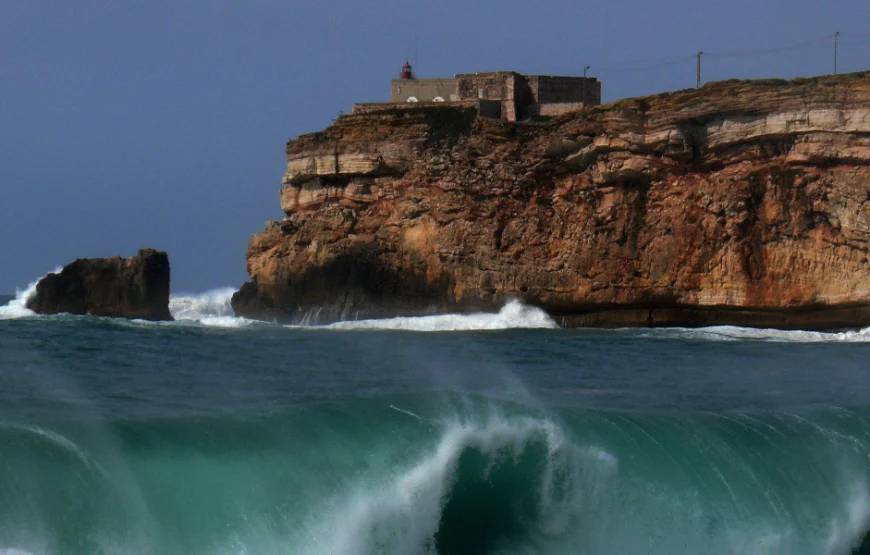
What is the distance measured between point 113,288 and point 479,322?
11.8 metres

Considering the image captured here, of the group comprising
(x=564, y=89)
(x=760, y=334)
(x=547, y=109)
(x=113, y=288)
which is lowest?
(x=760, y=334)

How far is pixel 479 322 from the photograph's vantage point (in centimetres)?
3181

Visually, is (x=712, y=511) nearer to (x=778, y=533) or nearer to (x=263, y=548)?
(x=778, y=533)

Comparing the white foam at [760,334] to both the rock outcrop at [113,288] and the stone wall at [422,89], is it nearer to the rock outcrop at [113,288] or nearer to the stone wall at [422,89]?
the stone wall at [422,89]

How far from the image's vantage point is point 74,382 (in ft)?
45.0

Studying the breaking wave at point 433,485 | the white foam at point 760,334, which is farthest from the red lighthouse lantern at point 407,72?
the breaking wave at point 433,485

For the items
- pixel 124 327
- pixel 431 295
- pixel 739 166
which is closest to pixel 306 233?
pixel 431 295

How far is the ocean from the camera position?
9180 millimetres

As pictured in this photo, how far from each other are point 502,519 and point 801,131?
20.9 metres

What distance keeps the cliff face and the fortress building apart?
3077 mm

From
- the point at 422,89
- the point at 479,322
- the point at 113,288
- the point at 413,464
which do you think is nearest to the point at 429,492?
the point at 413,464

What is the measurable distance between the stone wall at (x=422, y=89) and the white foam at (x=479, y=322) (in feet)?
36.4

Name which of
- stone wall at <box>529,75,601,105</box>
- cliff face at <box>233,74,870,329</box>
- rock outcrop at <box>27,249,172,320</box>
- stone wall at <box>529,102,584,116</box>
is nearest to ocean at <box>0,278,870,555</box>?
cliff face at <box>233,74,870,329</box>

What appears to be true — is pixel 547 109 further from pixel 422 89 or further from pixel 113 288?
pixel 113 288
